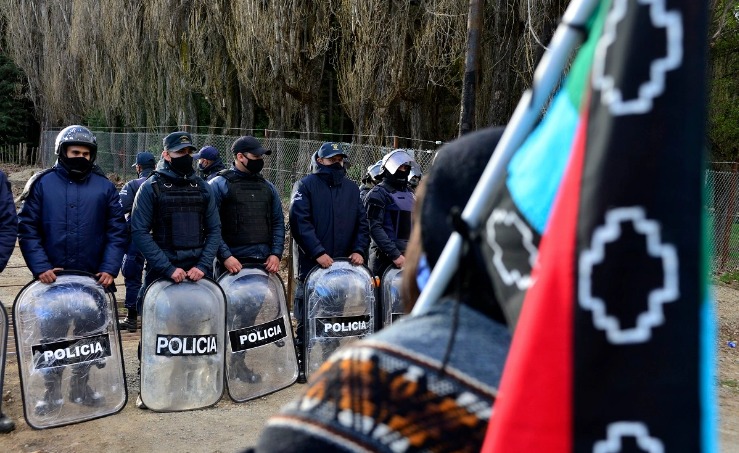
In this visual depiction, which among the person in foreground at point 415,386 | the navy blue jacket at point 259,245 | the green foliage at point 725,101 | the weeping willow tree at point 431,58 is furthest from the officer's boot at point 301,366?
the green foliage at point 725,101

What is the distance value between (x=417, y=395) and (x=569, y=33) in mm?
587

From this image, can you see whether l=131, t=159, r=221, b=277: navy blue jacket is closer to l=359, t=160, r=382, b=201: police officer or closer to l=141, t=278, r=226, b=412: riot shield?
l=141, t=278, r=226, b=412: riot shield

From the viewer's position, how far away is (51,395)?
5531 millimetres

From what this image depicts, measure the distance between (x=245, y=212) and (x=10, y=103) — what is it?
44.0 m

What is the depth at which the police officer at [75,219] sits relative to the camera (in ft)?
19.1

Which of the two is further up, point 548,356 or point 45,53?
point 45,53

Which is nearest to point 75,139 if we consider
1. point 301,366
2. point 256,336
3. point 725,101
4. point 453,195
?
point 256,336

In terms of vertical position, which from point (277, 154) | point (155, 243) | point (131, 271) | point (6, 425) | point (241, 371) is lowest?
point (6, 425)

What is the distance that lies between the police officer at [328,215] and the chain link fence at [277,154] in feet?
10.3

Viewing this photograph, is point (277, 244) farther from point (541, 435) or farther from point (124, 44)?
point (124, 44)

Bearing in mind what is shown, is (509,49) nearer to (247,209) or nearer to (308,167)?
(308,167)

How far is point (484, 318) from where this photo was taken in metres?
1.24

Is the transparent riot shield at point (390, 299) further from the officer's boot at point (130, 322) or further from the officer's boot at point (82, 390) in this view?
the officer's boot at point (130, 322)

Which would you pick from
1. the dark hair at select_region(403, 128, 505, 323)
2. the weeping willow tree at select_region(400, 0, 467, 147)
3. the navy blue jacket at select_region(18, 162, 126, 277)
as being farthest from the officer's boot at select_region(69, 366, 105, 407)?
the weeping willow tree at select_region(400, 0, 467, 147)
